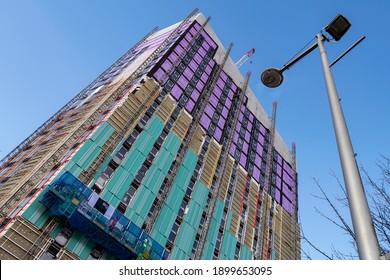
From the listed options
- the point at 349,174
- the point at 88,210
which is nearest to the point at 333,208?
the point at 349,174

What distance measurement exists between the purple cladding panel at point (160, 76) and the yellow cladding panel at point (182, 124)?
515 cm

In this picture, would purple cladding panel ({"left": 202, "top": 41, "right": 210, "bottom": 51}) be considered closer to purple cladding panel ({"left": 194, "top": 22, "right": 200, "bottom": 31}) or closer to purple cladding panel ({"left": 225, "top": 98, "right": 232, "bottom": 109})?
purple cladding panel ({"left": 194, "top": 22, "right": 200, "bottom": 31})

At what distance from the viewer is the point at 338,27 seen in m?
8.59

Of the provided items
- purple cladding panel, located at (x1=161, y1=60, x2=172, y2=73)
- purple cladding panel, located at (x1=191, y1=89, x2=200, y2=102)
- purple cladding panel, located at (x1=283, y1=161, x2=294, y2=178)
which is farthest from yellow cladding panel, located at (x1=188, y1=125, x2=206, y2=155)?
purple cladding panel, located at (x1=283, y1=161, x2=294, y2=178)

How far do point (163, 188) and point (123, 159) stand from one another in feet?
18.5

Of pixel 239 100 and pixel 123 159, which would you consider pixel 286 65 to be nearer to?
pixel 123 159

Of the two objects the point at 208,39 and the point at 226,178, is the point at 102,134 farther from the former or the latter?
the point at 208,39

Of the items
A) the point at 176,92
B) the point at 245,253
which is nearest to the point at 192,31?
the point at 176,92

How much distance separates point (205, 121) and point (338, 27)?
42.1 meters

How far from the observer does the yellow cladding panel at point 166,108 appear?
41.9 metres

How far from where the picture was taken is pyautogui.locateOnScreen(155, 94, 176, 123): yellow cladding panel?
138 ft

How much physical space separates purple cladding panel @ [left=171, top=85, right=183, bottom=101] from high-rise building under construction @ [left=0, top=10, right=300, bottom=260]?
0.69 feet

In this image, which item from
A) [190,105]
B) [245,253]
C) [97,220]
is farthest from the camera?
[190,105]
